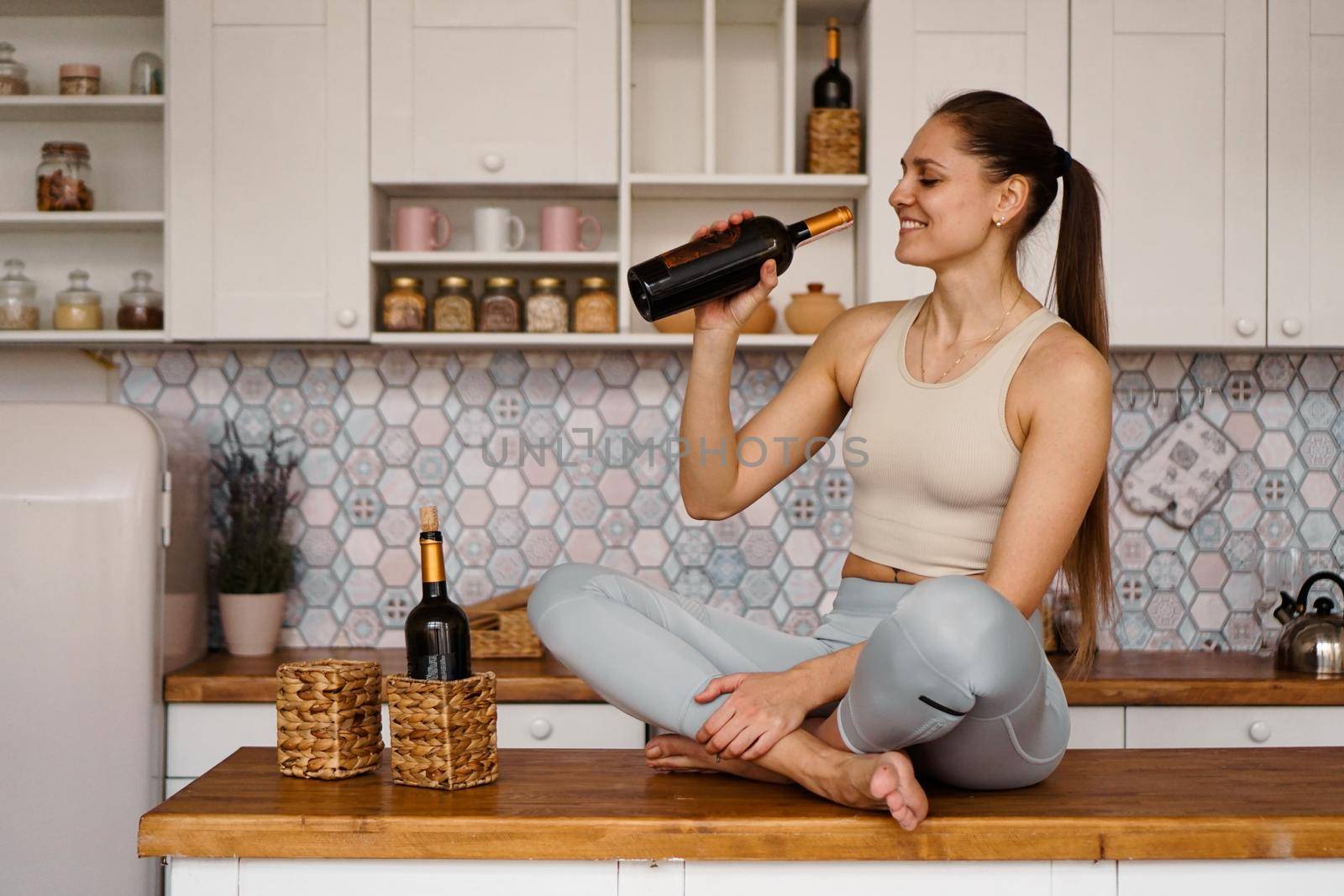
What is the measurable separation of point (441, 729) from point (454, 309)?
139cm

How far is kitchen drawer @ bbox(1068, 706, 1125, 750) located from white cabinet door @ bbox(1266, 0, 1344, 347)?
2.74 feet

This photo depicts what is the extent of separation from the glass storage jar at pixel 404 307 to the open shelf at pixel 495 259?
0.15 feet

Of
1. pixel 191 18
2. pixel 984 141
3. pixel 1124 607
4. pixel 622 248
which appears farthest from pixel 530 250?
pixel 1124 607

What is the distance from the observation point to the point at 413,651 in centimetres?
138

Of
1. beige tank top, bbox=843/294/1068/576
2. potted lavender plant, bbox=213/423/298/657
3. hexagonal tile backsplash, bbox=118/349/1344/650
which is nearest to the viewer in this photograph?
beige tank top, bbox=843/294/1068/576

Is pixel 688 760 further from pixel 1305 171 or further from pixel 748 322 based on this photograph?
pixel 1305 171

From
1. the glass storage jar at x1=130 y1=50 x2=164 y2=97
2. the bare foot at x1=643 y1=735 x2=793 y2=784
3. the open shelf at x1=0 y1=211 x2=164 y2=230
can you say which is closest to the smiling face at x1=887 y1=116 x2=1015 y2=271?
the bare foot at x1=643 y1=735 x2=793 y2=784

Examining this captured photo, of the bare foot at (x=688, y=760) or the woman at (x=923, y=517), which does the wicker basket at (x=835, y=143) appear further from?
the bare foot at (x=688, y=760)

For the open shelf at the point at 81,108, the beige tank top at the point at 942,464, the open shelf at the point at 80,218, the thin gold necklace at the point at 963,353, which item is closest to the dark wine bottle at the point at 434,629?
the beige tank top at the point at 942,464

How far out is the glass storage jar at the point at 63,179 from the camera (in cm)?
263

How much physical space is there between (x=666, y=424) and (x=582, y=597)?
4.79 ft

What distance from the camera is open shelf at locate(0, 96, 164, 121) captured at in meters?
2.59

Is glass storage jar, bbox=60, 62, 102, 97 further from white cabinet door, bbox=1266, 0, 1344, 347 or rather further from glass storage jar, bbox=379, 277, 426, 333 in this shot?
white cabinet door, bbox=1266, 0, 1344, 347

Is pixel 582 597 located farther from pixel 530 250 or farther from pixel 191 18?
pixel 191 18
